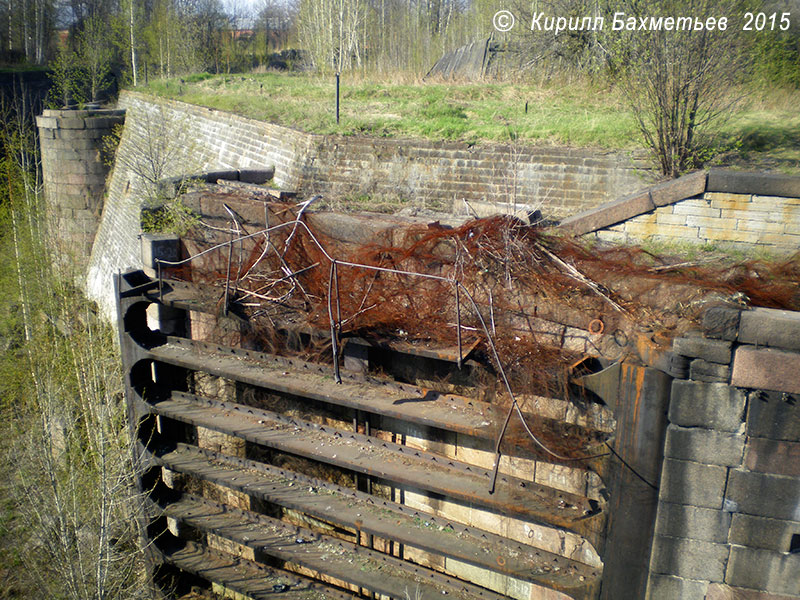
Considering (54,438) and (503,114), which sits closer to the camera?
(54,438)

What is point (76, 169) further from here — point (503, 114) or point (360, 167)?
point (503, 114)

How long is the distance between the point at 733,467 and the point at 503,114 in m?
11.6

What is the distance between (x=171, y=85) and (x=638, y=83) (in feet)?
67.4

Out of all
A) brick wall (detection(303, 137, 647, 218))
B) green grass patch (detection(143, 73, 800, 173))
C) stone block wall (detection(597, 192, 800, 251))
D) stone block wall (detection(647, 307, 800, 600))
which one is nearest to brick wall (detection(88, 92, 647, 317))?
brick wall (detection(303, 137, 647, 218))

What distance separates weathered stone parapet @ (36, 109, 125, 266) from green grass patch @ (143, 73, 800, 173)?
9.65 ft

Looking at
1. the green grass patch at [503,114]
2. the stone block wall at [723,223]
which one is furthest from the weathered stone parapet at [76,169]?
the stone block wall at [723,223]

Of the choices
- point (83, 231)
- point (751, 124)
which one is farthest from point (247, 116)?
point (751, 124)

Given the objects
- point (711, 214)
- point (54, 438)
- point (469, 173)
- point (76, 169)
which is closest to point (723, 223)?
point (711, 214)

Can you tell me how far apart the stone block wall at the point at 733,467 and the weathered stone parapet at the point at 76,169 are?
2101 centimetres

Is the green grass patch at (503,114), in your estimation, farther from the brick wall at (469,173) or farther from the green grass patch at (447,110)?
the brick wall at (469,173)

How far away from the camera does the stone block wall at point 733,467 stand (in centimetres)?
412

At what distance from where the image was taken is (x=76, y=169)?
21.2 metres

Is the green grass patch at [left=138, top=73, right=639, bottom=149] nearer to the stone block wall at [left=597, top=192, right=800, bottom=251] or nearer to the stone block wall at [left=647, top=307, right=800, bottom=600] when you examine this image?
the stone block wall at [left=597, top=192, right=800, bottom=251]

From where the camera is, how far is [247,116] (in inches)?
682
